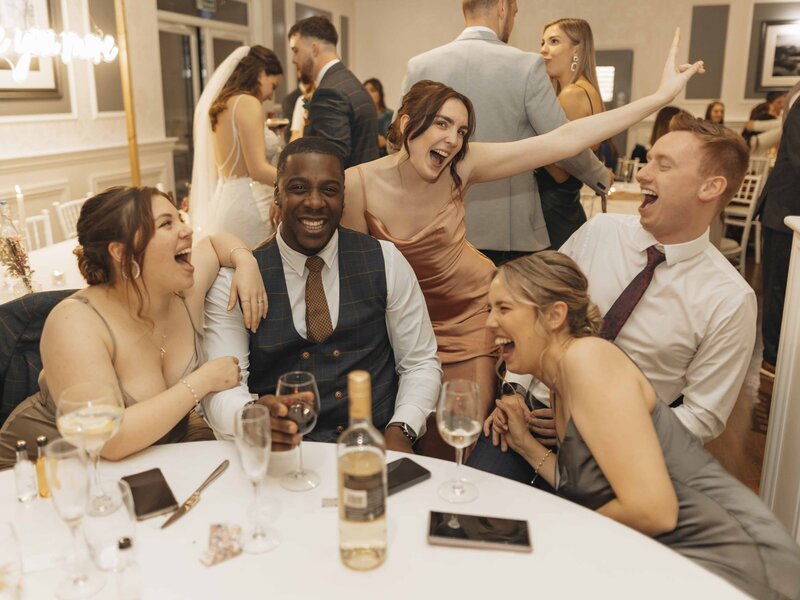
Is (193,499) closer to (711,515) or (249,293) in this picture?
(249,293)

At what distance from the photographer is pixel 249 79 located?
12.3 ft

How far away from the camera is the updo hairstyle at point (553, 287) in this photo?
5.05 ft

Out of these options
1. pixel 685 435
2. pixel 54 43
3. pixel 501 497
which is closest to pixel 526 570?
pixel 501 497

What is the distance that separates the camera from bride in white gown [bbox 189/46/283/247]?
12.1 ft

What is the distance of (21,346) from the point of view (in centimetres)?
180

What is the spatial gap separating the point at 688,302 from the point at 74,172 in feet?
15.3

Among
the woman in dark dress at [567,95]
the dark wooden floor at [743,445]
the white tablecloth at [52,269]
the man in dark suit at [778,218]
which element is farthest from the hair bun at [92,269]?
the man in dark suit at [778,218]

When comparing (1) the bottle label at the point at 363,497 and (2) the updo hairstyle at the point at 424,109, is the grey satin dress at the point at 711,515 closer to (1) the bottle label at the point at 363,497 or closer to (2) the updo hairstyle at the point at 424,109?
(1) the bottle label at the point at 363,497

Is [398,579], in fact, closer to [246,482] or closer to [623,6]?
[246,482]

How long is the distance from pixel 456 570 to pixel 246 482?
1.58ft

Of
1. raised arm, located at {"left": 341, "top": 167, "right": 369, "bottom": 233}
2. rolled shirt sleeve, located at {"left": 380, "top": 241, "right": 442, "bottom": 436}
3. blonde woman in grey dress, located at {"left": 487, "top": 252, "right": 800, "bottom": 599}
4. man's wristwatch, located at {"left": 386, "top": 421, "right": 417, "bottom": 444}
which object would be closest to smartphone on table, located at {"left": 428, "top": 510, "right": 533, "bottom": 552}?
blonde woman in grey dress, located at {"left": 487, "top": 252, "right": 800, "bottom": 599}

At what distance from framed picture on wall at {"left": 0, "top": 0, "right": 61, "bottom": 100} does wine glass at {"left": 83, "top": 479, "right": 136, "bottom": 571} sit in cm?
410

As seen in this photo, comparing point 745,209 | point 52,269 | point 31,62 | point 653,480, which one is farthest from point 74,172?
point 745,209

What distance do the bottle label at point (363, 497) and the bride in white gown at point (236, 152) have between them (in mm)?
2806
